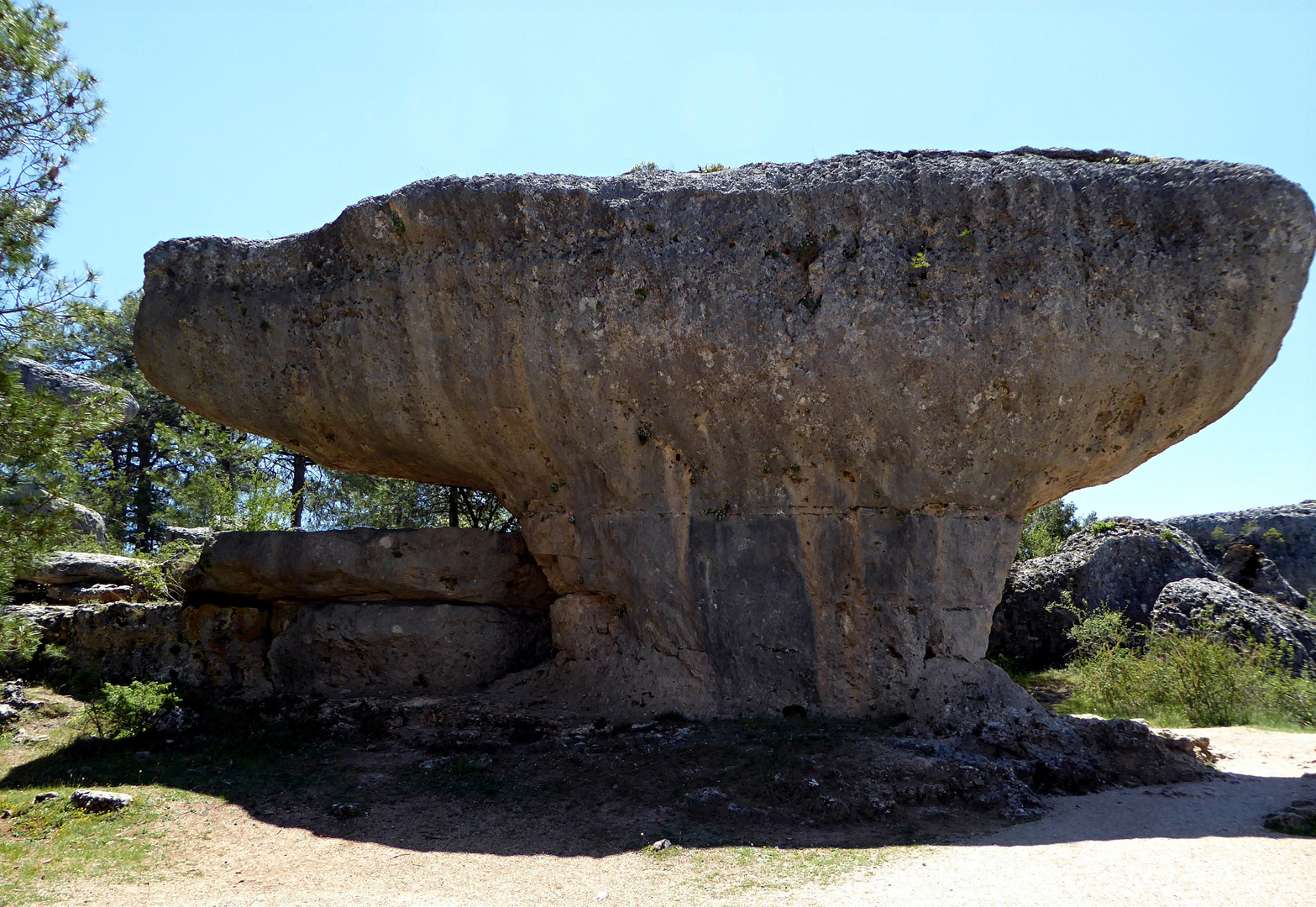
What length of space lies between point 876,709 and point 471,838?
11.8 feet

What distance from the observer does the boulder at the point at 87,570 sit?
420 inches

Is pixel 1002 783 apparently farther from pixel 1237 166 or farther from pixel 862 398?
pixel 1237 166

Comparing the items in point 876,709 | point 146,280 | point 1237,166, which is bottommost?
point 876,709

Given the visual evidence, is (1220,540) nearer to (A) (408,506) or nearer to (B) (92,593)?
(A) (408,506)

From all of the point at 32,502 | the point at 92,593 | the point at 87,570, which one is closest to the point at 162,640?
the point at 92,593

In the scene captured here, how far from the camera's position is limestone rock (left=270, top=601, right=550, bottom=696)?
9219 millimetres

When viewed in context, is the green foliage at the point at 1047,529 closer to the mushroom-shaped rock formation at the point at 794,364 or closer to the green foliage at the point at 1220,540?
the green foliage at the point at 1220,540

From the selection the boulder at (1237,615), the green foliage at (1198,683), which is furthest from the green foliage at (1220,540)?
the green foliage at (1198,683)

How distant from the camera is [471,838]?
6.18m

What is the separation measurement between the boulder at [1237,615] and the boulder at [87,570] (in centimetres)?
1230

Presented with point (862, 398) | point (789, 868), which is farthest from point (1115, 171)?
point (789, 868)

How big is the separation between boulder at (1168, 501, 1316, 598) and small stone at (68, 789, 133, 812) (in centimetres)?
1605

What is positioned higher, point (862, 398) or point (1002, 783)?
point (862, 398)

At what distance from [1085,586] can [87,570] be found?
1285 centimetres
